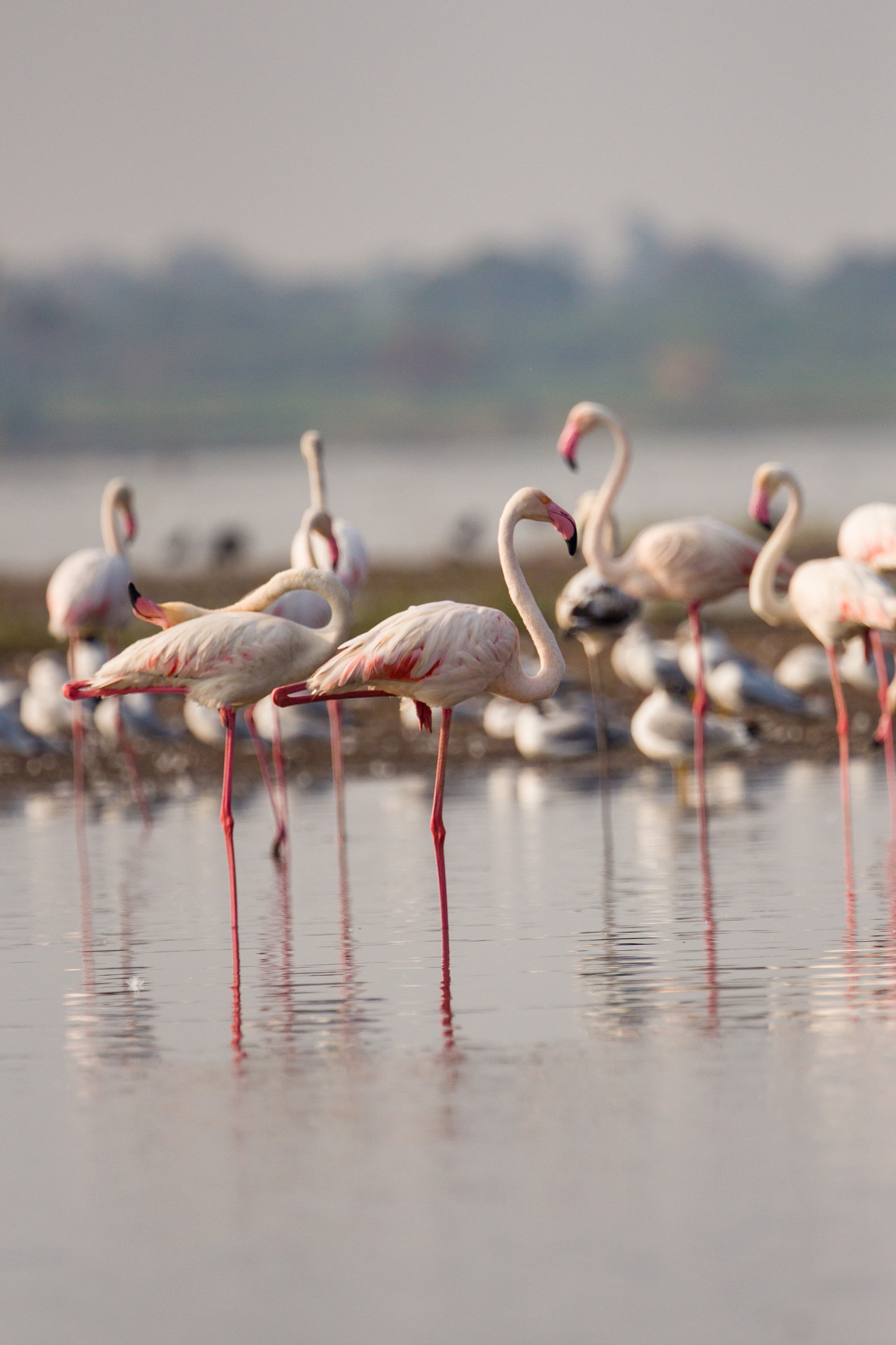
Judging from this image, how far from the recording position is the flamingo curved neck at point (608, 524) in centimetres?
1177

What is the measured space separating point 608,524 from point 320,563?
2.20 meters

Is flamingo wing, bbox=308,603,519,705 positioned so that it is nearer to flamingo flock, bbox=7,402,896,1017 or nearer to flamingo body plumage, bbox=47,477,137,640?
flamingo flock, bbox=7,402,896,1017

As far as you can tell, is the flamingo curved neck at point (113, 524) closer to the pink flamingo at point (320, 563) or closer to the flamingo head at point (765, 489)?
the pink flamingo at point (320, 563)

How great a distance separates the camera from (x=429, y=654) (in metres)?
7.60

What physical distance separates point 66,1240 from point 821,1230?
1.57 meters

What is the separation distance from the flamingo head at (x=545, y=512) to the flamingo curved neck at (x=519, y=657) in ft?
0.11

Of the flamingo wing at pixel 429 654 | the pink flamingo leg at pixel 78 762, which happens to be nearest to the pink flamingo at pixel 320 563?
the pink flamingo leg at pixel 78 762

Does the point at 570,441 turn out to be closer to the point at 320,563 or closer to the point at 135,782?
the point at 320,563

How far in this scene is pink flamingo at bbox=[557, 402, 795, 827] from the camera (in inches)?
456

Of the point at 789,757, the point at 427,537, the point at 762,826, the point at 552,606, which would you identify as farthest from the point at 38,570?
the point at 762,826

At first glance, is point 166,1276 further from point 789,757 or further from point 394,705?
point 394,705

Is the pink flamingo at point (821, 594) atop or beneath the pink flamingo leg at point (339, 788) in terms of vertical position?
atop

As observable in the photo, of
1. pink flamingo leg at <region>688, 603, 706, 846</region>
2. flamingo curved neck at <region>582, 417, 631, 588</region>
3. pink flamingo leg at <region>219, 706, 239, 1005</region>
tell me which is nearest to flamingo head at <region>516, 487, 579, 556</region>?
pink flamingo leg at <region>219, 706, 239, 1005</region>

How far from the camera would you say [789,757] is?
13477 millimetres
